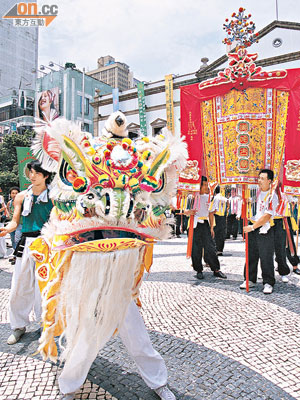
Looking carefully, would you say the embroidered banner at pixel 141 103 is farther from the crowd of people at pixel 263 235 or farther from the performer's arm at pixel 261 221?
the performer's arm at pixel 261 221

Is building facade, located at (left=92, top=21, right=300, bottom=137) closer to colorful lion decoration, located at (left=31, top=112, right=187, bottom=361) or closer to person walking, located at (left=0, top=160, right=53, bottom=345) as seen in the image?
Result: person walking, located at (left=0, top=160, right=53, bottom=345)

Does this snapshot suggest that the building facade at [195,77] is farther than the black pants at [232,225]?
Yes

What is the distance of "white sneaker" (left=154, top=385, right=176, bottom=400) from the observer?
6.10 feet

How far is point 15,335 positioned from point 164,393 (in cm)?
155

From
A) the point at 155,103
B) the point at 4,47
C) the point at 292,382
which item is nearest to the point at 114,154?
the point at 292,382

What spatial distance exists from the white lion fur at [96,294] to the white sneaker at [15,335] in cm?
127

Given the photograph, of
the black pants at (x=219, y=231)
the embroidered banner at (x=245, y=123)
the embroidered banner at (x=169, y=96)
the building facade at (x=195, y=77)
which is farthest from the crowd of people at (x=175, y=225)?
the embroidered banner at (x=169, y=96)

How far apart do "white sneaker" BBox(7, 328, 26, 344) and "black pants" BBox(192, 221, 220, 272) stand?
2.93 meters

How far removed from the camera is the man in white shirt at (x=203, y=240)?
202 inches

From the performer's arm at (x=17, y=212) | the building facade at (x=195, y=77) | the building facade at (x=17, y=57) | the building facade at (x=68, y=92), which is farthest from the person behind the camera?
the building facade at (x=17, y=57)

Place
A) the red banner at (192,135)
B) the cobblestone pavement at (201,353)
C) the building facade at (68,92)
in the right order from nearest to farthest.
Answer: the cobblestone pavement at (201,353), the red banner at (192,135), the building facade at (68,92)

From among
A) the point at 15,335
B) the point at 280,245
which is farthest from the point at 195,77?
the point at 15,335

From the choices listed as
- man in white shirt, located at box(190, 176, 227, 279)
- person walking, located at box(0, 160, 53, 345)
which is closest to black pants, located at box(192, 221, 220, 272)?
man in white shirt, located at box(190, 176, 227, 279)

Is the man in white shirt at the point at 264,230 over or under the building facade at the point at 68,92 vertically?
under
